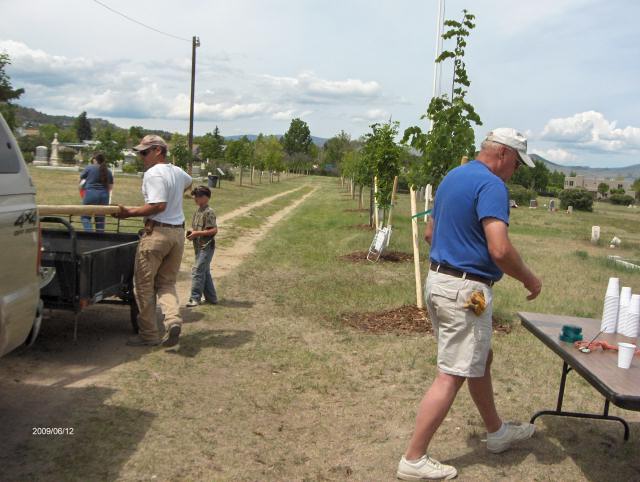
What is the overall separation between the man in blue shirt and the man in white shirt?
3055 mm

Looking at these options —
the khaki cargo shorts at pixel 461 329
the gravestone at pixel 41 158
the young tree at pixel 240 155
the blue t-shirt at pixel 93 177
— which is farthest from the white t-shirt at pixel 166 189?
the gravestone at pixel 41 158

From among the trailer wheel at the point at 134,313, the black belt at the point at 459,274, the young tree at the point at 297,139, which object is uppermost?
the young tree at the point at 297,139

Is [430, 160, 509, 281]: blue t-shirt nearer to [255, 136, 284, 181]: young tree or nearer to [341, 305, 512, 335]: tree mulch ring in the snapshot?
[341, 305, 512, 335]: tree mulch ring

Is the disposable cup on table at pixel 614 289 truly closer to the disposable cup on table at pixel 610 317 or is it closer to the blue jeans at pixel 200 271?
the disposable cup on table at pixel 610 317

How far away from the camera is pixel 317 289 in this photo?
10117mm

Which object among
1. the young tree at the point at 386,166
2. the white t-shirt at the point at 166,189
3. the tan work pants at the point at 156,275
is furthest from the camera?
the young tree at the point at 386,166

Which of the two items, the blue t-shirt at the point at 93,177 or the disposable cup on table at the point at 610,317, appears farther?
the blue t-shirt at the point at 93,177

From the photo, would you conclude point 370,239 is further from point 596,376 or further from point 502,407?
point 596,376

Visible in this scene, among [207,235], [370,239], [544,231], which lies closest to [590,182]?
[544,231]

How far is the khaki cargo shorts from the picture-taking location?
3666mm

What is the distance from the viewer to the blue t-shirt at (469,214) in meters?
3.54

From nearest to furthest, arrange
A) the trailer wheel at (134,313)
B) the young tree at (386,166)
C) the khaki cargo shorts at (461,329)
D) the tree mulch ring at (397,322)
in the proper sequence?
the khaki cargo shorts at (461,329) → the trailer wheel at (134,313) → the tree mulch ring at (397,322) → the young tree at (386,166)
